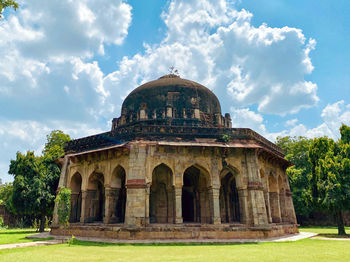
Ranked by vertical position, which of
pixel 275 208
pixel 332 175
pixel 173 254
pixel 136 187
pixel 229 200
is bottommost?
pixel 173 254

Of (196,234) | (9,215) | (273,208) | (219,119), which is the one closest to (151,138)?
(196,234)

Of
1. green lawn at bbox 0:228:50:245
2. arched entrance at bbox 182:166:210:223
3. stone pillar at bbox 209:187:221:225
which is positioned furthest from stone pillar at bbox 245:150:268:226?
green lawn at bbox 0:228:50:245

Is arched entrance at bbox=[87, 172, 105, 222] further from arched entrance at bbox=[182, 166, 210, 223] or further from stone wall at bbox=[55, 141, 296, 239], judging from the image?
arched entrance at bbox=[182, 166, 210, 223]

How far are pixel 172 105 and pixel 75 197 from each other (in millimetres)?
8416

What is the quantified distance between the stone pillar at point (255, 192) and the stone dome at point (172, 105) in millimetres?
4542

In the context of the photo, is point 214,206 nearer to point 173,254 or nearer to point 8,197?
point 173,254

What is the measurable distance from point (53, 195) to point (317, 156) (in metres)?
18.4

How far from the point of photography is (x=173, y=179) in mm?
12305

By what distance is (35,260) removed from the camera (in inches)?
260

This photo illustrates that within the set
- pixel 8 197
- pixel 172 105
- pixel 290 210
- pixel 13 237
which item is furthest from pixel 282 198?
pixel 8 197

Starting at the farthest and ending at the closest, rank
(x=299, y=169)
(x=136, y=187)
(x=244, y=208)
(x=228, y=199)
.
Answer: (x=299, y=169), (x=228, y=199), (x=244, y=208), (x=136, y=187)

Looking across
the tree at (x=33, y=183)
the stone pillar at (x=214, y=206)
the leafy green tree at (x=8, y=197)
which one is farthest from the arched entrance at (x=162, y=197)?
the leafy green tree at (x=8, y=197)

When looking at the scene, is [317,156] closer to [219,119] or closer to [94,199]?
[219,119]

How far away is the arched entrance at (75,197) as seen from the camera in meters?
15.2
